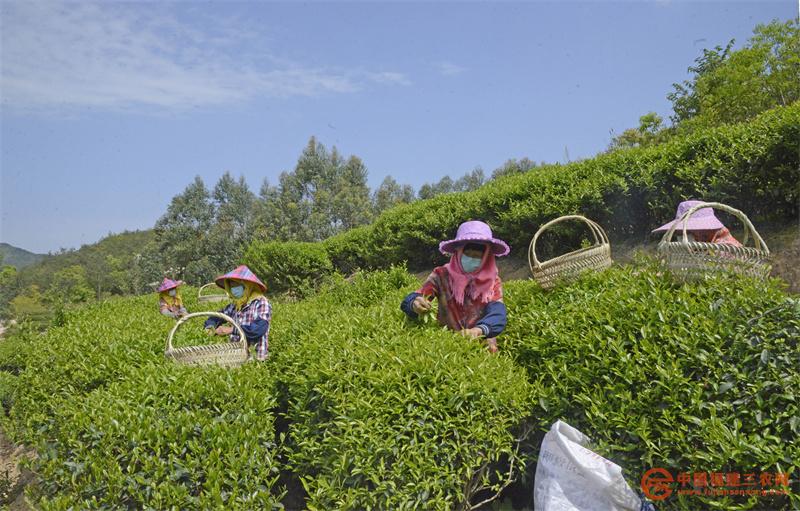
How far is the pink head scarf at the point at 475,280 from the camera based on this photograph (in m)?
3.79

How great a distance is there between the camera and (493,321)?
368 centimetres

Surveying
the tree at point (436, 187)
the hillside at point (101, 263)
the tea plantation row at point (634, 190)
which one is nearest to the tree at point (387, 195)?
the tree at point (436, 187)

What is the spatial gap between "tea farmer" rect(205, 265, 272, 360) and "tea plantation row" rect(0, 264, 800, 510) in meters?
1.00

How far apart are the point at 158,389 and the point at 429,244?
25.4ft

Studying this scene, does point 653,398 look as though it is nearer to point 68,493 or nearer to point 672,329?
point 672,329

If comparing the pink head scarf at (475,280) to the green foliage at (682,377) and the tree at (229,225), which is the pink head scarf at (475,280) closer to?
the green foliage at (682,377)

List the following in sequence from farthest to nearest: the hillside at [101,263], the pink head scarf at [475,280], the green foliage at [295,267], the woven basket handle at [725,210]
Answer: the hillside at [101,263], the green foliage at [295,267], the pink head scarf at [475,280], the woven basket handle at [725,210]

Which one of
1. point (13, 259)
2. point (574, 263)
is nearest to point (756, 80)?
point (574, 263)

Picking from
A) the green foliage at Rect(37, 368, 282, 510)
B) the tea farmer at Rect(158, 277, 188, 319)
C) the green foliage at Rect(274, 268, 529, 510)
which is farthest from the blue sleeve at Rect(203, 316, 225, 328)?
the tea farmer at Rect(158, 277, 188, 319)

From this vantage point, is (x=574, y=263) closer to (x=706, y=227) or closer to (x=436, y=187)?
(x=706, y=227)

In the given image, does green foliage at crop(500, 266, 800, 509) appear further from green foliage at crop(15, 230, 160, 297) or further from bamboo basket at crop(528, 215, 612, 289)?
green foliage at crop(15, 230, 160, 297)

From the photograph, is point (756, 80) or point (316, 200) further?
point (316, 200)

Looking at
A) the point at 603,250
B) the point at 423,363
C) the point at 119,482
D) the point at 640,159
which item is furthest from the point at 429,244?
the point at 119,482

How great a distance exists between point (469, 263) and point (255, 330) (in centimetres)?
197
